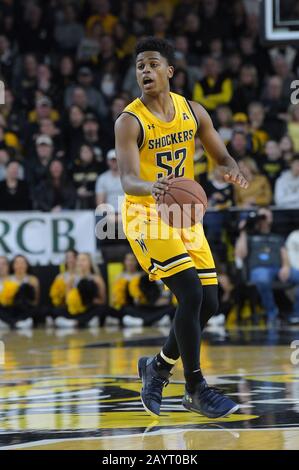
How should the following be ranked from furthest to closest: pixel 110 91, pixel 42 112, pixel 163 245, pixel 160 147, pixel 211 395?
1. pixel 110 91
2. pixel 42 112
3. pixel 160 147
4. pixel 163 245
5. pixel 211 395

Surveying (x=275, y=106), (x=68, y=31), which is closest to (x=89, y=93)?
(x=68, y=31)

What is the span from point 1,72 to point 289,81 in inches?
192

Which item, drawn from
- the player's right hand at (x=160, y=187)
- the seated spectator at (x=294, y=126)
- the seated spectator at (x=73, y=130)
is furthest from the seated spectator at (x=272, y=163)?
the player's right hand at (x=160, y=187)

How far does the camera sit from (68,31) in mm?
18766

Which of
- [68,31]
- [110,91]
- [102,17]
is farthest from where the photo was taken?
[68,31]

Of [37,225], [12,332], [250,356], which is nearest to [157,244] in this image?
[250,356]

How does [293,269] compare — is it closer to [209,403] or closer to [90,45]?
[90,45]

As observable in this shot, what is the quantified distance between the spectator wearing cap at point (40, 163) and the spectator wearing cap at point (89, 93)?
6.06 ft

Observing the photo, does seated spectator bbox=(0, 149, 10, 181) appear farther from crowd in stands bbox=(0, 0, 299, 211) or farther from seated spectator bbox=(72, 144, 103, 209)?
seated spectator bbox=(72, 144, 103, 209)

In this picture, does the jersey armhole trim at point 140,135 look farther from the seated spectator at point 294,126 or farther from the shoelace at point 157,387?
the seated spectator at point 294,126

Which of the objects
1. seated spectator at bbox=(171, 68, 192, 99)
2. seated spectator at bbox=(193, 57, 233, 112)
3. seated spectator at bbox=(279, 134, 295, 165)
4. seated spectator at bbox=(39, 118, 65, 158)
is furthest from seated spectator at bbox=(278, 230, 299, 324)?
seated spectator at bbox=(39, 118, 65, 158)

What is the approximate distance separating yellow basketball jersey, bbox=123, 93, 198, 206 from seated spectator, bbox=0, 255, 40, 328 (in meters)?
7.89

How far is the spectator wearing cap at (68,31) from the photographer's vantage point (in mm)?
18625

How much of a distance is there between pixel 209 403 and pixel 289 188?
342 inches
